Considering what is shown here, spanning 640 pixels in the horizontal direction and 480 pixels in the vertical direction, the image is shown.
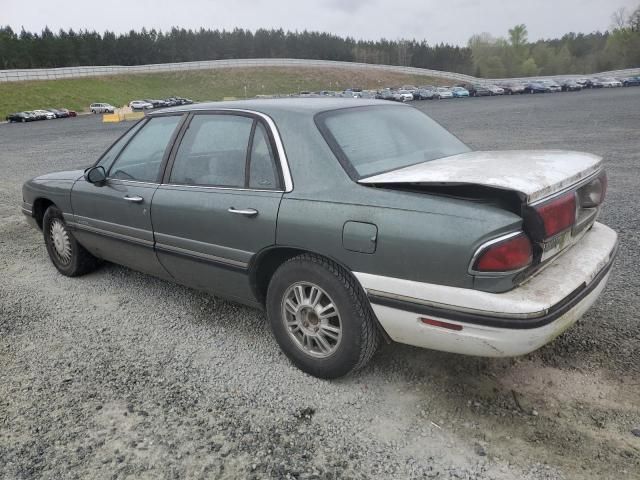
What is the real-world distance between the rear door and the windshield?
412 mm

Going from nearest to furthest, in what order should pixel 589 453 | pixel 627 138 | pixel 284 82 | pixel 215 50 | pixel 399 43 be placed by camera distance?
pixel 589 453 → pixel 627 138 → pixel 284 82 → pixel 215 50 → pixel 399 43

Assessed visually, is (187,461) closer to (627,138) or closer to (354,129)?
(354,129)

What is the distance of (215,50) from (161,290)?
100 meters

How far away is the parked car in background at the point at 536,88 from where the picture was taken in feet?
169

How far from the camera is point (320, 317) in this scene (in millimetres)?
2848

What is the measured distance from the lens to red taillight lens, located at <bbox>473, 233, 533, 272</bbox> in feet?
7.38

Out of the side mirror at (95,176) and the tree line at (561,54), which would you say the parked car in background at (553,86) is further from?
the side mirror at (95,176)

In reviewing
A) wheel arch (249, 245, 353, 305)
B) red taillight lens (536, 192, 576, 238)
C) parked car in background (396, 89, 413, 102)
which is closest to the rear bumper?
red taillight lens (536, 192, 576, 238)

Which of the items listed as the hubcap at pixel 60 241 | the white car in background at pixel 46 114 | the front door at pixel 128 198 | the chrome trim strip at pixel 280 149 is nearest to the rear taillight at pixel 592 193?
the chrome trim strip at pixel 280 149

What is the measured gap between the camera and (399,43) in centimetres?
11175

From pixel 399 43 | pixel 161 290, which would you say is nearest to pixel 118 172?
pixel 161 290

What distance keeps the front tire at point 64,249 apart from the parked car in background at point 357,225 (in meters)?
0.74

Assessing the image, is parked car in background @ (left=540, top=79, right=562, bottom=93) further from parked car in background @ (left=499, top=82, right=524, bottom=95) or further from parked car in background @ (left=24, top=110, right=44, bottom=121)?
parked car in background @ (left=24, top=110, right=44, bottom=121)

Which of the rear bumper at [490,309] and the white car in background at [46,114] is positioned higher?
the rear bumper at [490,309]
